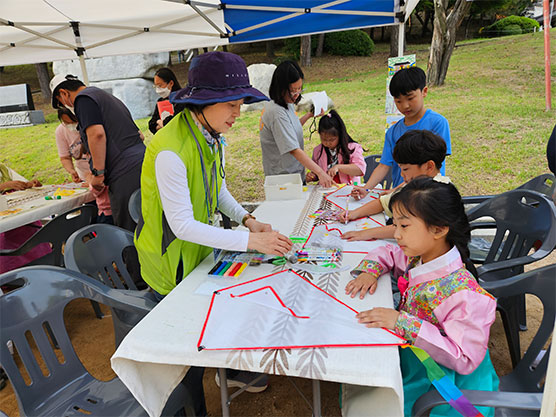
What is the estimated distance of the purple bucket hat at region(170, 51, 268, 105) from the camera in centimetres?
129

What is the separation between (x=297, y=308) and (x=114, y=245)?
46.3 inches

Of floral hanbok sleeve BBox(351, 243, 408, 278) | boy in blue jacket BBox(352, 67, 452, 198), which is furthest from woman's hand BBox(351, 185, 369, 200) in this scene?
floral hanbok sleeve BBox(351, 243, 408, 278)

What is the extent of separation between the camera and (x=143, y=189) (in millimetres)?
1398

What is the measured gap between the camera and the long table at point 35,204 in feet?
8.35

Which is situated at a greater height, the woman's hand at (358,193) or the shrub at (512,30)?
the shrub at (512,30)

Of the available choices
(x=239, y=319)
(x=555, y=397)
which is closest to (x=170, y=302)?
(x=239, y=319)

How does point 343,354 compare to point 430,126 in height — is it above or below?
below

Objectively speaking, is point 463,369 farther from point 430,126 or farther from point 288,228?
point 430,126

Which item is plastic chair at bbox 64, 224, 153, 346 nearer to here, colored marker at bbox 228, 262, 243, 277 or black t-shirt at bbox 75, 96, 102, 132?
colored marker at bbox 228, 262, 243, 277

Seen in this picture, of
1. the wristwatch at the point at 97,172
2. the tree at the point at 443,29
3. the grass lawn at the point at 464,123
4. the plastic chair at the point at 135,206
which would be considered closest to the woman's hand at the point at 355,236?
the plastic chair at the point at 135,206

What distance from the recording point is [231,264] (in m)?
1.52

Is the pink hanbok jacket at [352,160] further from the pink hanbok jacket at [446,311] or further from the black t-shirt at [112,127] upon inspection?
the pink hanbok jacket at [446,311]

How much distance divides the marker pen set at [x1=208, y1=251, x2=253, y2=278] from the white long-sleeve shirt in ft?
0.42

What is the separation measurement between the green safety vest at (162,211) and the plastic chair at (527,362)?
3.14 ft
